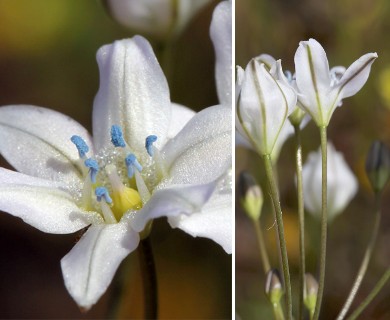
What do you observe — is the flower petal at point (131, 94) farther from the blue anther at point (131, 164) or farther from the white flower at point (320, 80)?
the white flower at point (320, 80)

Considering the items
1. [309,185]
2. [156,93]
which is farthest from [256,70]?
[309,185]

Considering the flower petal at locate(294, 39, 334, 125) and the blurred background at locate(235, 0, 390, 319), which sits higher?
the flower petal at locate(294, 39, 334, 125)

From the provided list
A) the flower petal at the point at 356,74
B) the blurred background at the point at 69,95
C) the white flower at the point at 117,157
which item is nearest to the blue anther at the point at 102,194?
the white flower at the point at 117,157

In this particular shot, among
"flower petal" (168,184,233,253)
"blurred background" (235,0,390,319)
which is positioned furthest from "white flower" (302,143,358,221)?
"flower petal" (168,184,233,253)

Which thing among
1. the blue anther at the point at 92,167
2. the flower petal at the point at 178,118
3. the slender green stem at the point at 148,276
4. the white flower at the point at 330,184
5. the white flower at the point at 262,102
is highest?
the white flower at the point at 262,102

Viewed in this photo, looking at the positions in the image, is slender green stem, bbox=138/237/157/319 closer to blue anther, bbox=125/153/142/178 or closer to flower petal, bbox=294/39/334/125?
blue anther, bbox=125/153/142/178

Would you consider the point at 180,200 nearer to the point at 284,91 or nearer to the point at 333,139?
the point at 284,91
